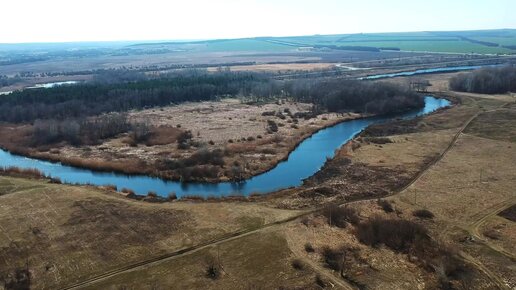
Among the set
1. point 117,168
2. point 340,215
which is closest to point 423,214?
point 340,215

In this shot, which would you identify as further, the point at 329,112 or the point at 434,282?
the point at 329,112

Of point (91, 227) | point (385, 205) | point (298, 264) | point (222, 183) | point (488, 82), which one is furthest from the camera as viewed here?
point (488, 82)

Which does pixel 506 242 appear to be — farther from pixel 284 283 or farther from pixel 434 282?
pixel 284 283

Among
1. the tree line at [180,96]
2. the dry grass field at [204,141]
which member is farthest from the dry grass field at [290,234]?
the tree line at [180,96]

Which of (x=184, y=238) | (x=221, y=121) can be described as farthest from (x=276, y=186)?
(x=221, y=121)

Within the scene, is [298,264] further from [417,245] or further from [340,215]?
[417,245]

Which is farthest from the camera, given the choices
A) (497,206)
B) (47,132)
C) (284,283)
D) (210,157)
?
(47,132)

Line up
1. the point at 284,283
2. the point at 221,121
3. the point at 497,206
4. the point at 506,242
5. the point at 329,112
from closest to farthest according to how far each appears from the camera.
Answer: the point at 284,283 < the point at 506,242 < the point at 497,206 < the point at 221,121 < the point at 329,112
